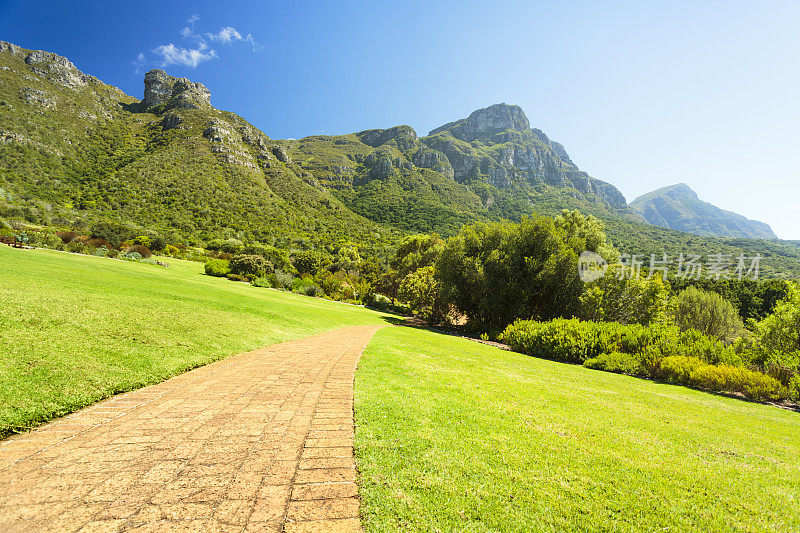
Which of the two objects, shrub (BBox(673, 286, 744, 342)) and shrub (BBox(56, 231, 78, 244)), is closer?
shrub (BBox(56, 231, 78, 244))

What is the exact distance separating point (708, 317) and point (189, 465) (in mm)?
45638

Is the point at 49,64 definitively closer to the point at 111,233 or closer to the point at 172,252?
the point at 172,252

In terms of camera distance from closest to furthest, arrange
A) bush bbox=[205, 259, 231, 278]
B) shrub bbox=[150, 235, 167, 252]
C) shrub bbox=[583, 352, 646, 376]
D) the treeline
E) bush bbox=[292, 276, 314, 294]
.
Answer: the treeline, shrub bbox=[583, 352, 646, 376], bush bbox=[205, 259, 231, 278], bush bbox=[292, 276, 314, 294], shrub bbox=[150, 235, 167, 252]

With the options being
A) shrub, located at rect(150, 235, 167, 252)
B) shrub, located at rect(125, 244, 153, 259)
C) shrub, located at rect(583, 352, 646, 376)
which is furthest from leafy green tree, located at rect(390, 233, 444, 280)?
shrub, located at rect(150, 235, 167, 252)

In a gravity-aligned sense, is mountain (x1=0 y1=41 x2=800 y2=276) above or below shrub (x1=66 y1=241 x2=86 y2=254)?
above

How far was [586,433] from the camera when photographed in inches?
183

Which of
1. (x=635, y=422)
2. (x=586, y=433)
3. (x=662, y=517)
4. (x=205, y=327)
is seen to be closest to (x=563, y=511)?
(x=662, y=517)

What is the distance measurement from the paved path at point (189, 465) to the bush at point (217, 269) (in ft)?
91.3

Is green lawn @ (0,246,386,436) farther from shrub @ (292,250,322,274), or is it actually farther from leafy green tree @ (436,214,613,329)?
shrub @ (292,250,322,274)

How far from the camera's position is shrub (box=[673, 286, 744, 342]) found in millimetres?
31297

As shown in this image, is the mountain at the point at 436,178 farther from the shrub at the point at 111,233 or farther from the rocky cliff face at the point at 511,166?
the shrub at the point at 111,233

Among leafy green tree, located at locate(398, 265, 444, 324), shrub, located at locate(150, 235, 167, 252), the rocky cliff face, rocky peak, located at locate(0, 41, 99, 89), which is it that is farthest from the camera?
the rocky cliff face

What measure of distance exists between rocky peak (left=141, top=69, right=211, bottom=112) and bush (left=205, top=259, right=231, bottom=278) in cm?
9144

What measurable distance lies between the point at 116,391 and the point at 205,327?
4.28 meters
